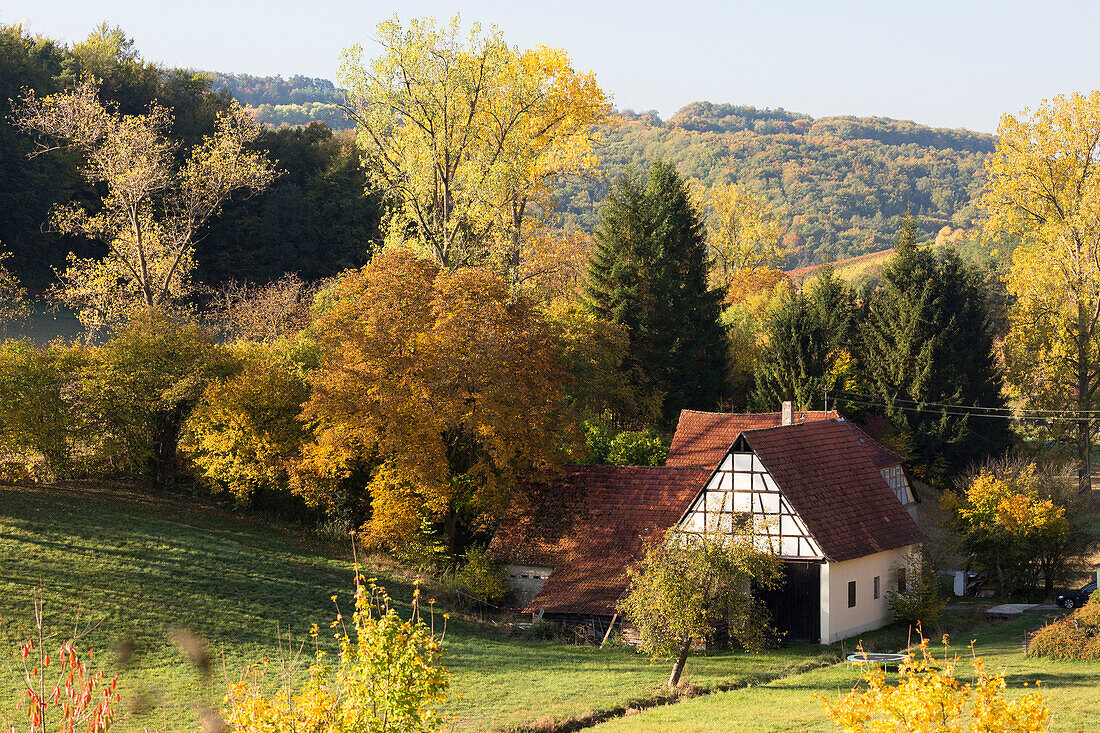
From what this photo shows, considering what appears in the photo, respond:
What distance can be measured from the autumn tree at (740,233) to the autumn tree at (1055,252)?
21373 mm

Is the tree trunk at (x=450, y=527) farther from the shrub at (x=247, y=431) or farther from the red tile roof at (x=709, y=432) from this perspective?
the red tile roof at (x=709, y=432)

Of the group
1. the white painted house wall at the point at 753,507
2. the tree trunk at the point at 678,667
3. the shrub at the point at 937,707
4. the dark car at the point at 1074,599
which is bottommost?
the dark car at the point at 1074,599

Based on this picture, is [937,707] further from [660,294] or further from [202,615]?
[660,294]

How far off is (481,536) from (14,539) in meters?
14.9

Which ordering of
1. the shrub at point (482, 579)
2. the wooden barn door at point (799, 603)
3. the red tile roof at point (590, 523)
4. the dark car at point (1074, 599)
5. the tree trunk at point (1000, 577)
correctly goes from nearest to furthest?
1. the wooden barn door at point (799, 603)
2. the red tile roof at point (590, 523)
3. the shrub at point (482, 579)
4. the dark car at point (1074, 599)
5. the tree trunk at point (1000, 577)

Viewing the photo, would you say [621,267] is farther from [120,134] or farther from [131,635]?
[131,635]

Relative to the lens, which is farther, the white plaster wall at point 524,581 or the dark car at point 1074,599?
the dark car at point 1074,599

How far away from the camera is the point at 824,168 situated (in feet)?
458

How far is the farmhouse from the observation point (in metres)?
29.6

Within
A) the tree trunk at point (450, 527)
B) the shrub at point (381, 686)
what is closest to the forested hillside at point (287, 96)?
the tree trunk at point (450, 527)

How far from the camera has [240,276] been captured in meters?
58.5

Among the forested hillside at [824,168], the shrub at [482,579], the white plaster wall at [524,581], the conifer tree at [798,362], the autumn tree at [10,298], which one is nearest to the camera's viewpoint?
the shrub at [482,579]

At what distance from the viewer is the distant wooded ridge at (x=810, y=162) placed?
123 m

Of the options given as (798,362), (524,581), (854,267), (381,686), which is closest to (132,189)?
(524,581)
